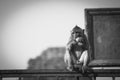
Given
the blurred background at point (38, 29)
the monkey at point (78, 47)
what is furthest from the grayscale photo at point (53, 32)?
the monkey at point (78, 47)

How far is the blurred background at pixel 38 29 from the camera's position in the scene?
14.4 feet

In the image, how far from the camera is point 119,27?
14.5 feet

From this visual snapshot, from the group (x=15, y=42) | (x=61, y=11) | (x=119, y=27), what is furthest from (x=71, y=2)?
(x=15, y=42)

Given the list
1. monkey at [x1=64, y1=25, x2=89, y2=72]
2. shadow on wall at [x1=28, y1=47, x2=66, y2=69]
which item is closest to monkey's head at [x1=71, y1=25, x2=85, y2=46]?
monkey at [x1=64, y1=25, x2=89, y2=72]

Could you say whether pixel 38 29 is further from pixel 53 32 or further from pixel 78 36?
pixel 78 36

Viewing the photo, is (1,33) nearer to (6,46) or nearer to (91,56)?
(6,46)

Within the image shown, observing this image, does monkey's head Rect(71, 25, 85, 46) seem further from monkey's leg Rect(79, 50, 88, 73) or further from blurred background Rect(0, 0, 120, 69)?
blurred background Rect(0, 0, 120, 69)

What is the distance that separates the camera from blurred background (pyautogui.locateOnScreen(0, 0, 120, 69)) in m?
4.39

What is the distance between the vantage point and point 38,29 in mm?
4480

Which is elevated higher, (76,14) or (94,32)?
(76,14)

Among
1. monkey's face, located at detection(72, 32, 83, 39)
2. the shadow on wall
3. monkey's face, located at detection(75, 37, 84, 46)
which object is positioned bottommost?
the shadow on wall

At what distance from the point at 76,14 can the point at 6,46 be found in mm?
1436

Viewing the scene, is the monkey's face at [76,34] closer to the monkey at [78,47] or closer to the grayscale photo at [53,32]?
the monkey at [78,47]

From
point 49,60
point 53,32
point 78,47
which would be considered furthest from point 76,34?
point 49,60
